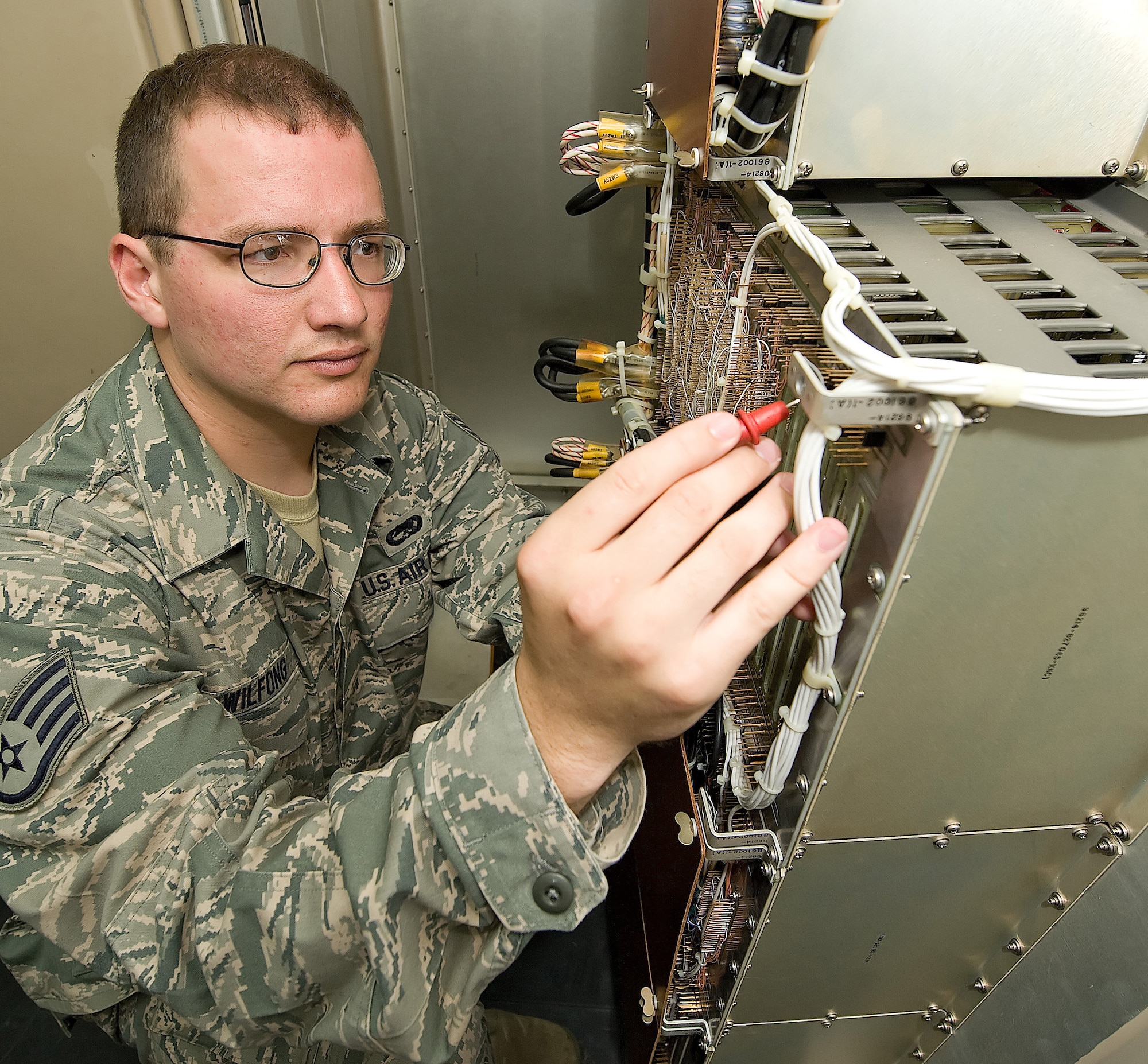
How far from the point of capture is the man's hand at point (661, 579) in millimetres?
478

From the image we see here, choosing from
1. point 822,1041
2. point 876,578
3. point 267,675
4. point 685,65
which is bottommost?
point 822,1041

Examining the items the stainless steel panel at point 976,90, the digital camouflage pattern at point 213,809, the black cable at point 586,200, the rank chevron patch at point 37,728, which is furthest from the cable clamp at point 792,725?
the black cable at point 586,200

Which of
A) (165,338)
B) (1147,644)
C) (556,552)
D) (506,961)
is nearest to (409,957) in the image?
(506,961)

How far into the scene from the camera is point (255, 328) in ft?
2.76

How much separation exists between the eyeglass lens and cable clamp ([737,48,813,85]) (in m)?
0.48

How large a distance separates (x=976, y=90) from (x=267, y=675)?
1007mm

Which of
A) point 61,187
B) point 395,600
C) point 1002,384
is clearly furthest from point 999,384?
point 61,187

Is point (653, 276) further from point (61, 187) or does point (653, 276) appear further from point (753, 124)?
point (61, 187)

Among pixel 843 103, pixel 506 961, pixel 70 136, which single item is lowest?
pixel 506 961

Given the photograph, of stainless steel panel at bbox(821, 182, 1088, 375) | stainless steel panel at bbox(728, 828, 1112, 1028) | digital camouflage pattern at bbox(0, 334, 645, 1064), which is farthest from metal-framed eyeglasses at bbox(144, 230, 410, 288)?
stainless steel panel at bbox(728, 828, 1112, 1028)

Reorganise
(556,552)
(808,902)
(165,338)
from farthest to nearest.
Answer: (165,338) < (808,902) < (556,552)

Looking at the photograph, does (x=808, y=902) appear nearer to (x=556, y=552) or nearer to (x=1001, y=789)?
(x=1001, y=789)

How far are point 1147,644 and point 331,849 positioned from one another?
26.2 inches

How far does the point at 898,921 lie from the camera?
0.81 metres
